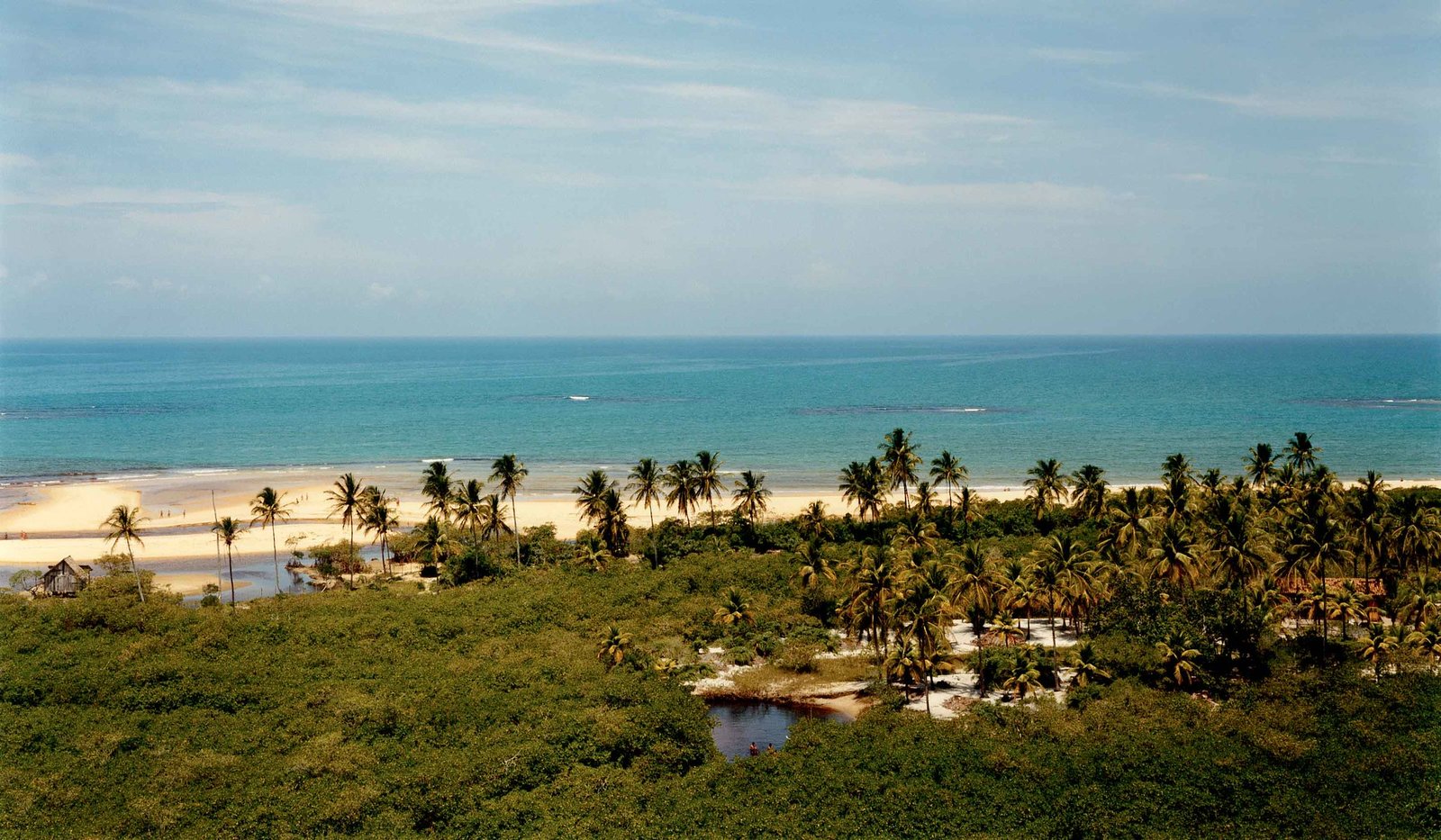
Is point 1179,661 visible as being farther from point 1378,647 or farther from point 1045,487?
point 1045,487

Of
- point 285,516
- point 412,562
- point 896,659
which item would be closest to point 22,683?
point 412,562

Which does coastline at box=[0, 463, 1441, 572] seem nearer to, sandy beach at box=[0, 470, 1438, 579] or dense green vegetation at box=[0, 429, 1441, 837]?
sandy beach at box=[0, 470, 1438, 579]

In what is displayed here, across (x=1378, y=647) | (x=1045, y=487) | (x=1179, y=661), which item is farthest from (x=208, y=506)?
(x=1378, y=647)

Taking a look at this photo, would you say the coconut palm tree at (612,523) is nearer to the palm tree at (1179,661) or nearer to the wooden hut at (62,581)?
the wooden hut at (62,581)

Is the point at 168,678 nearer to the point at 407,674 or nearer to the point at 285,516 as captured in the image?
the point at 407,674

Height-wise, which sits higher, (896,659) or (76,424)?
(76,424)

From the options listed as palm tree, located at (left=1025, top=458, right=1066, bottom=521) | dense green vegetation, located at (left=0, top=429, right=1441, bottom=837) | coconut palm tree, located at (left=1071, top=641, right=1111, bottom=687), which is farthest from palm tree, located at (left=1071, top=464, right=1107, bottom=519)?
coconut palm tree, located at (left=1071, top=641, right=1111, bottom=687)
